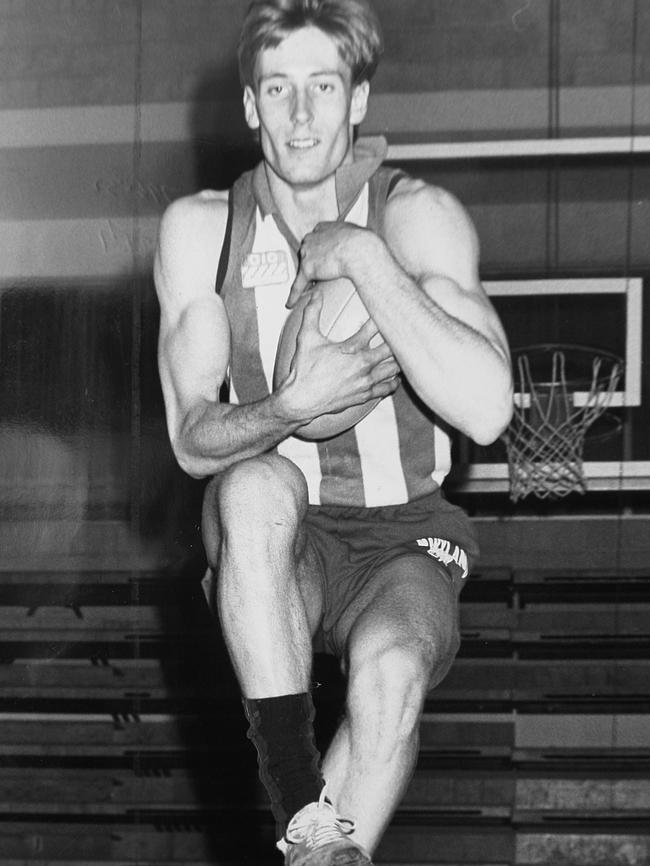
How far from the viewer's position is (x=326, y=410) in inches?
76.1

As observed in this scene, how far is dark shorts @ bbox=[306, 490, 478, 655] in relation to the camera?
6.49 ft

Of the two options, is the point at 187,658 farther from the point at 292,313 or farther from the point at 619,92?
the point at 619,92

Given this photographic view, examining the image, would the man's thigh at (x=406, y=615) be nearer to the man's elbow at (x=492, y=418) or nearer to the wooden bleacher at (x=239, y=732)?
the man's elbow at (x=492, y=418)

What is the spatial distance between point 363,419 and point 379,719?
58cm

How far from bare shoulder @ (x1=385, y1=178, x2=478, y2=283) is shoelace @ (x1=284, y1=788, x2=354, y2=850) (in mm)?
844

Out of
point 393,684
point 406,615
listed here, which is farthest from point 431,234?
point 393,684

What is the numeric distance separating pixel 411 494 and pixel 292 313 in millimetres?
353

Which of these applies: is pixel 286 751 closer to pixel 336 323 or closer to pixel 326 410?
pixel 326 410

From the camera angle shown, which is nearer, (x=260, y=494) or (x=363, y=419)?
(x=260, y=494)

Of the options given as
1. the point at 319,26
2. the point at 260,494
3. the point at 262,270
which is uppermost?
the point at 319,26

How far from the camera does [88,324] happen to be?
3547mm

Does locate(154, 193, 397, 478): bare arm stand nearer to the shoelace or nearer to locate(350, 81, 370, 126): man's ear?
locate(350, 81, 370, 126): man's ear

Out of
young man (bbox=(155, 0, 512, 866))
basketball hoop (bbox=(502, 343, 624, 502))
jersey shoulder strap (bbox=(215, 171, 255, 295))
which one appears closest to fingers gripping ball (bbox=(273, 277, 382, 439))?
young man (bbox=(155, 0, 512, 866))

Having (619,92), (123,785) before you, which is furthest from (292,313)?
(619,92)
